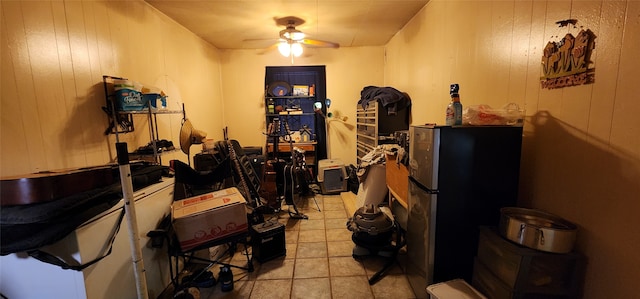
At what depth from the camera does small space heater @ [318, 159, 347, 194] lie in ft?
13.6

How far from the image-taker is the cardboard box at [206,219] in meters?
1.77

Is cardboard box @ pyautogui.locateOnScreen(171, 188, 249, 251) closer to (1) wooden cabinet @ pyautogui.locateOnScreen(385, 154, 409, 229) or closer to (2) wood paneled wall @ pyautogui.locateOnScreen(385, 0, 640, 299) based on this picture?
(1) wooden cabinet @ pyautogui.locateOnScreen(385, 154, 409, 229)

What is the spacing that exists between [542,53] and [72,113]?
2801 mm

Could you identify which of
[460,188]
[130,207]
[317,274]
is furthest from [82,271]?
[460,188]

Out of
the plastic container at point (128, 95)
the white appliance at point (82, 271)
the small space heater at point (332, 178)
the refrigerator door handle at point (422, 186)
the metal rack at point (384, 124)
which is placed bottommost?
the small space heater at point (332, 178)

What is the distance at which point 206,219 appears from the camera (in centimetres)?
181

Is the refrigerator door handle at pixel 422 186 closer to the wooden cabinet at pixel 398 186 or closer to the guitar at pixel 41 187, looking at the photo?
the wooden cabinet at pixel 398 186

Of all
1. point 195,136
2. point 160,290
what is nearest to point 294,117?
point 195,136

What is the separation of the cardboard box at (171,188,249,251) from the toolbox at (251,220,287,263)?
402 millimetres

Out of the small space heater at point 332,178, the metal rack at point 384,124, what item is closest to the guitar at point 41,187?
the metal rack at point 384,124

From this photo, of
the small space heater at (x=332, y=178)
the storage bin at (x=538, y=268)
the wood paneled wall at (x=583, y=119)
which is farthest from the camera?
the small space heater at (x=332, y=178)

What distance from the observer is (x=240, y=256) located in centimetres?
245

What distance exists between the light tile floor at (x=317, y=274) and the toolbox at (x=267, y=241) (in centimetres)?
6

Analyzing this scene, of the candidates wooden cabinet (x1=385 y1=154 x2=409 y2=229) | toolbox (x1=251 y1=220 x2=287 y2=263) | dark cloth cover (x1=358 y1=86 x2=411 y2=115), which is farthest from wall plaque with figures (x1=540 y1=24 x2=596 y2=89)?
toolbox (x1=251 y1=220 x2=287 y2=263)
